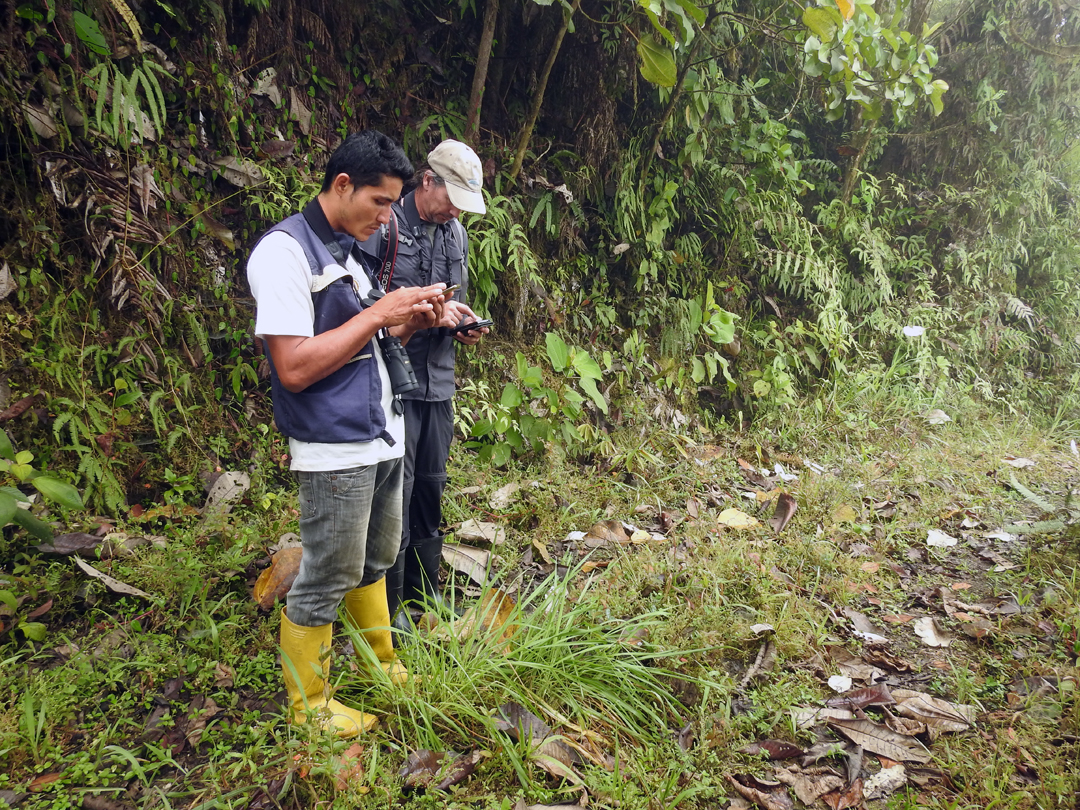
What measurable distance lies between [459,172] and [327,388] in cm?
114

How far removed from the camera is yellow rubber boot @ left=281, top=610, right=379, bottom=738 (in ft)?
7.08

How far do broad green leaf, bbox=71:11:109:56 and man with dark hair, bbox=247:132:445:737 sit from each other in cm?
190

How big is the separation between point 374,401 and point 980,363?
23.5ft

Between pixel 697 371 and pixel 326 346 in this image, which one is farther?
pixel 697 371

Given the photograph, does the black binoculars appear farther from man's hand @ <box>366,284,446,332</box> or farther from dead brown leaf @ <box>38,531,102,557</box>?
dead brown leaf @ <box>38,531,102,557</box>

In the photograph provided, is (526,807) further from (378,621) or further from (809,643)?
(809,643)

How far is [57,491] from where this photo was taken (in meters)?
2.46

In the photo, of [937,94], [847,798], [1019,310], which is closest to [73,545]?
[847,798]

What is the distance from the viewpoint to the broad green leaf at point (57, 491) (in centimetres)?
244

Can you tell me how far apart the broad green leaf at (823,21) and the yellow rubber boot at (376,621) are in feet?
13.3

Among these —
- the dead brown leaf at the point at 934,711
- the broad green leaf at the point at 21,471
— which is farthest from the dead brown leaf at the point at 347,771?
the dead brown leaf at the point at 934,711

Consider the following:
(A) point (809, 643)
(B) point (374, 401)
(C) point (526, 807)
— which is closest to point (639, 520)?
(A) point (809, 643)

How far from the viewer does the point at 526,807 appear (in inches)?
79.5

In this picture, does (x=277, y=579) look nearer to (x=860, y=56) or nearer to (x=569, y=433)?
(x=569, y=433)
